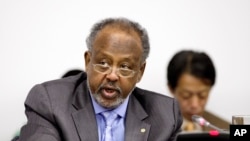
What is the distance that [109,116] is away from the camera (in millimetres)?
1509

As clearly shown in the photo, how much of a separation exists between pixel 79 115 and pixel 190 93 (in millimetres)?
1138

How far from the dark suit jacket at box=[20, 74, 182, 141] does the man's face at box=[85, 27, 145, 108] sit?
77mm

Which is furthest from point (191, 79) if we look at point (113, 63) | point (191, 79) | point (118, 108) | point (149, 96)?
point (113, 63)

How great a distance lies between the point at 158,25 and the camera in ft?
8.79

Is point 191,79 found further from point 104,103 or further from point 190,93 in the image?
point 104,103

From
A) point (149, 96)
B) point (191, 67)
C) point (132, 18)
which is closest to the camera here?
point (149, 96)

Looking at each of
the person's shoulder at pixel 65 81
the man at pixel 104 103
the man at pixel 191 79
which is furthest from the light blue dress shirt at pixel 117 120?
the man at pixel 191 79

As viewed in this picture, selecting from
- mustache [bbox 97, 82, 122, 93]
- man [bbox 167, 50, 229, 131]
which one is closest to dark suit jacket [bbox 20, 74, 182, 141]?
mustache [bbox 97, 82, 122, 93]

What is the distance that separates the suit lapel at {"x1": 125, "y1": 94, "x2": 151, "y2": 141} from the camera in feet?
4.82

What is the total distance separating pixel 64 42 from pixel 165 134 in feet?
4.00

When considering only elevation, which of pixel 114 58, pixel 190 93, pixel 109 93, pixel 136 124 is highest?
pixel 114 58

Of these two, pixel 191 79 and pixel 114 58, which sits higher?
pixel 114 58

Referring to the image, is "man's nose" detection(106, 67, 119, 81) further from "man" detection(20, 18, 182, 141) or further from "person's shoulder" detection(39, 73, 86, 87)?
"person's shoulder" detection(39, 73, 86, 87)

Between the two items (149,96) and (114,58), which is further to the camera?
(149,96)
